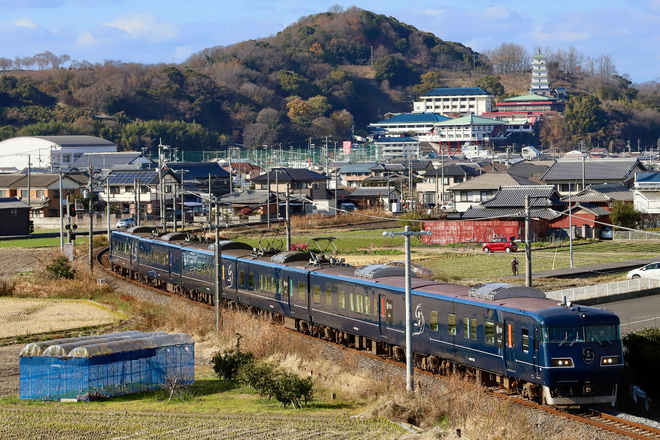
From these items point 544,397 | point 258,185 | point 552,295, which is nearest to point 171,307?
point 552,295

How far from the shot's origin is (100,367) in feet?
54.7

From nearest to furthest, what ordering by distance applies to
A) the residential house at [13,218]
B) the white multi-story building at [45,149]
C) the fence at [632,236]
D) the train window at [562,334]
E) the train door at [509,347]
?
the train window at [562,334] < the train door at [509,347] < the fence at [632,236] < the residential house at [13,218] < the white multi-story building at [45,149]

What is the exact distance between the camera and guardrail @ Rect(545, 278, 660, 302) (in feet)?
91.7

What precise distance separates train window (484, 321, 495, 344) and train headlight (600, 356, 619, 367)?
6.57ft

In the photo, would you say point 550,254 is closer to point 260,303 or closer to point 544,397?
point 260,303

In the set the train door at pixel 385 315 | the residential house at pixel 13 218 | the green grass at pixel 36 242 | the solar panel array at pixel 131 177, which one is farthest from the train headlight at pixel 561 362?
the solar panel array at pixel 131 177

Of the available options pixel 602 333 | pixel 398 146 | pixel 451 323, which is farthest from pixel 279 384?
pixel 398 146

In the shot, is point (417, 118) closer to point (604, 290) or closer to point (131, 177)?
point (131, 177)

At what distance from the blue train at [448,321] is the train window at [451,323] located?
2 centimetres

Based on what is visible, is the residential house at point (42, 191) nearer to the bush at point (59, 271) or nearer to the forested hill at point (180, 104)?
the bush at point (59, 271)

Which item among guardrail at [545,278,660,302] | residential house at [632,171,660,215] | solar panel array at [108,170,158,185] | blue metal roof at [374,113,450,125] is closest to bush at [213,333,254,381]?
guardrail at [545,278,660,302]

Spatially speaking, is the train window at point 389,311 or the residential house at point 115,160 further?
the residential house at point 115,160

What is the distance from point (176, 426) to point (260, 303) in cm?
1099

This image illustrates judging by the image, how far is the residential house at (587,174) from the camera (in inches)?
2638
